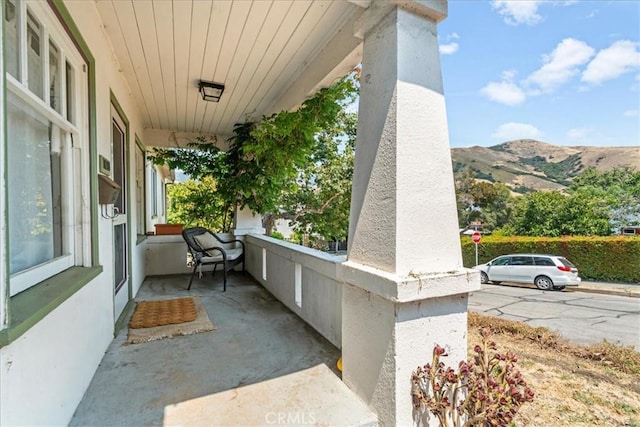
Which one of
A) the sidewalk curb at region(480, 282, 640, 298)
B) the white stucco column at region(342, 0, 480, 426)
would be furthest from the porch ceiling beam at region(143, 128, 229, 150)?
the sidewalk curb at region(480, 282, 640, 298)

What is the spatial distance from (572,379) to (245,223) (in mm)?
4690

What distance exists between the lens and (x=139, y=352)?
7.81ft

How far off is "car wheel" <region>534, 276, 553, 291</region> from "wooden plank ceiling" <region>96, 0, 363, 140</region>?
11.3m

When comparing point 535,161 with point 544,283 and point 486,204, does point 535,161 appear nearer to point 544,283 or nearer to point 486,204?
point 486,204

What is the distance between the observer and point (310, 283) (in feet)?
9.52

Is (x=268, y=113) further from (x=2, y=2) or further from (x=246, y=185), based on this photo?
(x=2, y=2)

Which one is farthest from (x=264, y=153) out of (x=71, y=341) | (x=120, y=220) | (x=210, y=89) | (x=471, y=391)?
(x=471, y=391)

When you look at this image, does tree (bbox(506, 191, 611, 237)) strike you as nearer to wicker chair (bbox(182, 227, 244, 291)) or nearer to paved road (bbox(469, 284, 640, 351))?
paved road (bbox(469, 284, 640, 351))

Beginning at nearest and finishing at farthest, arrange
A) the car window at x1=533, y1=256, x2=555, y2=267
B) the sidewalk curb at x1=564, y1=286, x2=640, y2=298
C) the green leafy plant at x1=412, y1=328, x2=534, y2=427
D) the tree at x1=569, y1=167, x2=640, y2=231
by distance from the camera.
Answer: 1. the green leafy plant at x1=412, y1=328, x2=534, y2=427
2. the sidewalk curb at x1=564, y1=286, x2=640, y2=298
3. the car window at x1=533, y1=256, x2=555, y2=267
4. the tree at x1=569, y1=167, x2=640, y2=231

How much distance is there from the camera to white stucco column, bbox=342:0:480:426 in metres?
1.58

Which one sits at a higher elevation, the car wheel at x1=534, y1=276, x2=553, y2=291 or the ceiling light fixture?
the ceiling light fixture

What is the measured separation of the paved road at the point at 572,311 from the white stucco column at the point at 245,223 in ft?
17.1

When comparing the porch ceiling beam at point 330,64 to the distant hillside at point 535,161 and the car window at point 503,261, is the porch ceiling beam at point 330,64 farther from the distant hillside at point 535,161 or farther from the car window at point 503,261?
the distant hillside at point 535,161

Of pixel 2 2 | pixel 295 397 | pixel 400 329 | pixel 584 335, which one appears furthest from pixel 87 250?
pixel 584 335
